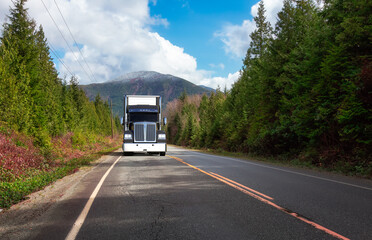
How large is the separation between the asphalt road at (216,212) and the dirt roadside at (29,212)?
0.19 meters

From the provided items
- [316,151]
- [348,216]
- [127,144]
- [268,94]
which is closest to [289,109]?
[268,94]

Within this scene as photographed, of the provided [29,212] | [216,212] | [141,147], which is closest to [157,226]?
[216,212]

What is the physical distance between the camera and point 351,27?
12.3m

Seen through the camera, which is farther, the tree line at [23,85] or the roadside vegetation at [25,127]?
the tree line at [23,85]

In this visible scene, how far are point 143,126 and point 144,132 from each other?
469mm

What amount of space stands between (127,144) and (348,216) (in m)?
16.9

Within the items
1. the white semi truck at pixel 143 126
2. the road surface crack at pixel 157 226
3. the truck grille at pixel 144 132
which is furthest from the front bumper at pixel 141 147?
the road surface crack at pixel 157 226

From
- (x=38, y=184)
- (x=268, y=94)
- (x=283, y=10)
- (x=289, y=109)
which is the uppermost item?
(x=283, y=10)

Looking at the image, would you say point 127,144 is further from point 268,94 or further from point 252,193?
point 252,193

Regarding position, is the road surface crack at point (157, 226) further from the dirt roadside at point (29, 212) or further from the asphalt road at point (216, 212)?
the dirt roadside at point (29, 212)

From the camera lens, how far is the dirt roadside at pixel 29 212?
4139 millimetres

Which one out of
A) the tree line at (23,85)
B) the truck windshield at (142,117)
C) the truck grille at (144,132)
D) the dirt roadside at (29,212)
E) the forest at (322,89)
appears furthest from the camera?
the truck windshield at (142,117)

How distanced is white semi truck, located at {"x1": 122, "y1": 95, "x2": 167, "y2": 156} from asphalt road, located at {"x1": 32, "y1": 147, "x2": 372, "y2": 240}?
12.1 metres

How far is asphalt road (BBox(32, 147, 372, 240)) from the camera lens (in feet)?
12.9
